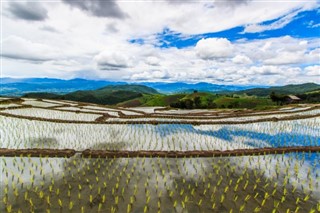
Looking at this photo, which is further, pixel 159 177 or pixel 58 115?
pixel 58 115

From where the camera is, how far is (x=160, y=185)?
355 inches

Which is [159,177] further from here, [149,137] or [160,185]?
[149,137]

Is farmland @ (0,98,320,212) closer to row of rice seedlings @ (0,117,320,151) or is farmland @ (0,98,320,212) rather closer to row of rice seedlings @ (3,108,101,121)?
row of rice seedlings @ (0,117,320,151)

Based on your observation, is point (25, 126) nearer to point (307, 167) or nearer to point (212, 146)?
point (212, 146)

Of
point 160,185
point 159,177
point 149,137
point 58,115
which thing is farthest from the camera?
point 58,115

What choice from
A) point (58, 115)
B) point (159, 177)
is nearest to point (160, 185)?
point (159, 177)

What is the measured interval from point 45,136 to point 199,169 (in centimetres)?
1279

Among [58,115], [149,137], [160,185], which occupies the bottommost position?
[160,185]

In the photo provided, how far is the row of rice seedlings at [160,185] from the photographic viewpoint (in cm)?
765

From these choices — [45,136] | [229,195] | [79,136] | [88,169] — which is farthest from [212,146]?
[45,136]

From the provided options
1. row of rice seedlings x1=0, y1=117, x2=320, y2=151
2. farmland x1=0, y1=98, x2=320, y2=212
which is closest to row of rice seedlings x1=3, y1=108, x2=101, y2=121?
row of rice seedlings x1=0, y1=117, x2=320, y2=151

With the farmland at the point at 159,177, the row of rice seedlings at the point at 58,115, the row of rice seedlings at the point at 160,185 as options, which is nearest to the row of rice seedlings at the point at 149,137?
the farmland at the point at 159,177

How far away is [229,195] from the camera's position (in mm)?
8320

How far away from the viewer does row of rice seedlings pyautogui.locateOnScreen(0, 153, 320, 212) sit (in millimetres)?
7648
